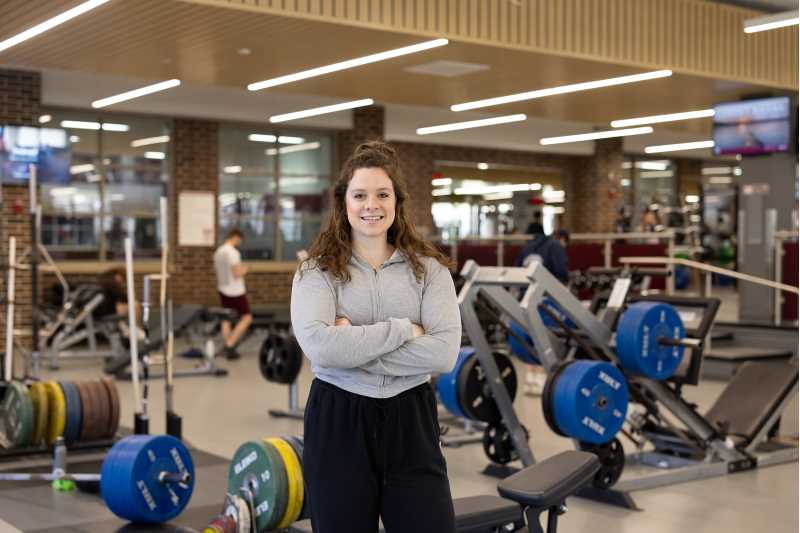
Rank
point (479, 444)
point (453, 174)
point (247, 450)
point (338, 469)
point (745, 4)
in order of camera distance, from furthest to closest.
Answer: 1. point (453, 174)
2. point (745, 4)
3. point (479, 444)
4. point (247, 450)
5. point (338, 469)

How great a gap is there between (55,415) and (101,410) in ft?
0.94

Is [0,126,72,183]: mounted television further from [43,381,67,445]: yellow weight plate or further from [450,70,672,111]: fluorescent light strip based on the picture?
[43,381,67,445]: yellow weight plate

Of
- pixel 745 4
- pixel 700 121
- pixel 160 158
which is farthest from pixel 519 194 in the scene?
pixel 745 4

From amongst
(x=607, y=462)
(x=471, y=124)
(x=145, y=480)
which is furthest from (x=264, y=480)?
(x=471, y=124)

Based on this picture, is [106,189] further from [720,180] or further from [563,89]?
[720,180]

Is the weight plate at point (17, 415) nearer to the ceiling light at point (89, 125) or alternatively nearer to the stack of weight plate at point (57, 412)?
the stack of weight plate at point (57, 412)

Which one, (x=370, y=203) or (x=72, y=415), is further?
(x=72, y=415)

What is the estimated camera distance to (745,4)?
10469 millimetres

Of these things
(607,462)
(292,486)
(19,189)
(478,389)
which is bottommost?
(607,462)

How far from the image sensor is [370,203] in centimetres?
258

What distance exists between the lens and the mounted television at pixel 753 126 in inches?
461

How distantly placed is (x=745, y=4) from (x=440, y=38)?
3.80 meters

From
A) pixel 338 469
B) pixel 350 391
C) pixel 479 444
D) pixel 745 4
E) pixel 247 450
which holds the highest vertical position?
pixel 745 4

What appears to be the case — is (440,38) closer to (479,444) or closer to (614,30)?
(614,30)
